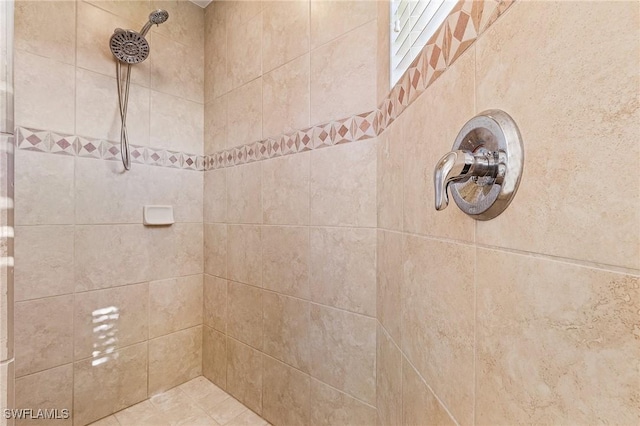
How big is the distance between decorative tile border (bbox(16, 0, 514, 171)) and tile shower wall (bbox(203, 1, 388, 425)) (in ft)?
0.14

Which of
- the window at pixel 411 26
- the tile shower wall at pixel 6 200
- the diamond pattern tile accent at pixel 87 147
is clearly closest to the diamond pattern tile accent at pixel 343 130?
the window at pixel 411 26

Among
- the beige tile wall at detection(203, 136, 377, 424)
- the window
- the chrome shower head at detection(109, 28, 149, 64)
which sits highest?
the chrome shower head at detection(109, 28, 149, 64)

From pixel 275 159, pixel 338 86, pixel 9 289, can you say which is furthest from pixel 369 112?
pixel 9 289

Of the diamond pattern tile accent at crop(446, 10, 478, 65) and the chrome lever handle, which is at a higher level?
the diamond pattern tile accent at crop(446, 10, 478, 65)

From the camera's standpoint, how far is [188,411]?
1.45 meters

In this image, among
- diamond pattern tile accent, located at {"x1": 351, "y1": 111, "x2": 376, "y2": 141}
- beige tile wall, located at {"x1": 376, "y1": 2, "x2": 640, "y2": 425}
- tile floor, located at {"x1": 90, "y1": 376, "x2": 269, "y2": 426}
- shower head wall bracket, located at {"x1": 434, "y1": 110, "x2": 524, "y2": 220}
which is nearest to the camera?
beige tile wall, located at {"x1": 376, "y1": 2, "x2": 640, "y2": 425}

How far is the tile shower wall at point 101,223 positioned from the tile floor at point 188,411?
6 centimetres

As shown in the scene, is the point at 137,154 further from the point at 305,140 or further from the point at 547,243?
the point at 547,243

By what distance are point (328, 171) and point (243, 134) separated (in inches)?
24.7

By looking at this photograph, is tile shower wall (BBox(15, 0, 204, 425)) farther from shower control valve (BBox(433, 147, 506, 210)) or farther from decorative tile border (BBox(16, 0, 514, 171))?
shower control valve (BBox(433, 147, 506, 210))

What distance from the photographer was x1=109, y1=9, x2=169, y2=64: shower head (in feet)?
4.23

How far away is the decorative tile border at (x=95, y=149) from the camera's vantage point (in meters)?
1.19

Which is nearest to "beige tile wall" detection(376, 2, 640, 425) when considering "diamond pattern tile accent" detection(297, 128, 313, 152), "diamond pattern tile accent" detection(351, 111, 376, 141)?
"diamond pattern tile accent" detection(351, 111, 376, 141)

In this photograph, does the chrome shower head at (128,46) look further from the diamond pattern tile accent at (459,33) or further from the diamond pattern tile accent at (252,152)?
the diamond pattern tile accent at (459,33)
